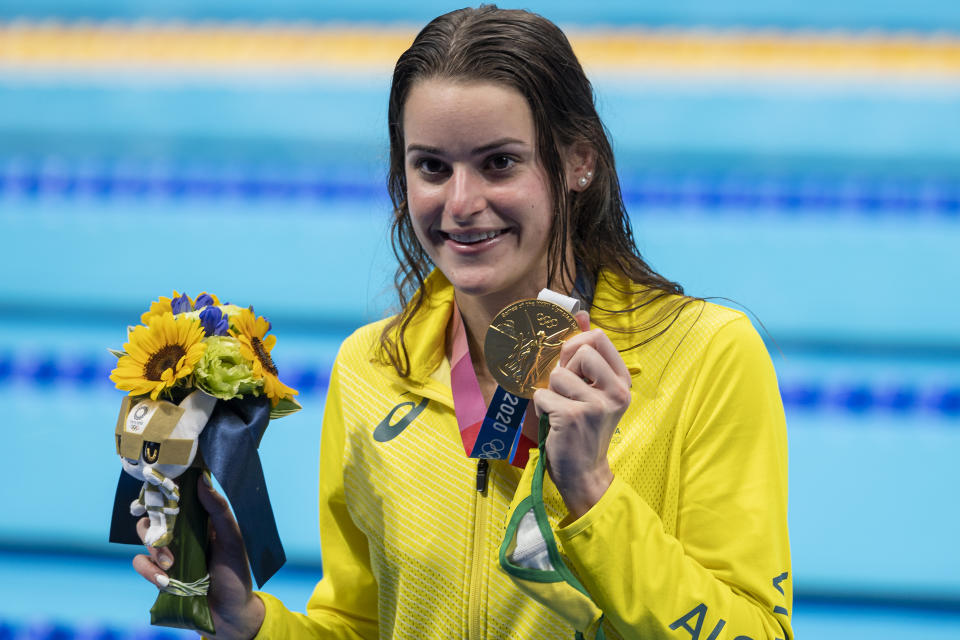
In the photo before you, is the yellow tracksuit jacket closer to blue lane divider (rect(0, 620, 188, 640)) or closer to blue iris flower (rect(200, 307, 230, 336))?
blue iris flower (rect(200, 307, 230, 336))

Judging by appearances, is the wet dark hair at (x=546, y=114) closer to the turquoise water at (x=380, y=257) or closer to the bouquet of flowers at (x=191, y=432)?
the bouquet of flowers at (x=191, y=432)

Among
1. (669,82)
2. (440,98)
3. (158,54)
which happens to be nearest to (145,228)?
(158,54)

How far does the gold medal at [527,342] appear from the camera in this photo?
122 centimetres

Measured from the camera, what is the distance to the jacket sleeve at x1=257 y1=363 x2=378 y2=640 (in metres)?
1.57

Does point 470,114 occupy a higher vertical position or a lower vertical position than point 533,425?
higher

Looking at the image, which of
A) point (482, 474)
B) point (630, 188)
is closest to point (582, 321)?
point (482, 474)

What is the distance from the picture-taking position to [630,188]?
4.00 m

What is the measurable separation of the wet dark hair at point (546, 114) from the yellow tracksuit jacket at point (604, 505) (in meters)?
0.04

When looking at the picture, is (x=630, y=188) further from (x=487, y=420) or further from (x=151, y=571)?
(x=151, y=571)

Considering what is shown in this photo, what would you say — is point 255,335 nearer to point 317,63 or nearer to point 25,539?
point 25,539

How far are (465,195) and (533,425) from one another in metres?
0.30

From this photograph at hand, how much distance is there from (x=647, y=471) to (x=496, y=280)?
0.31 metres

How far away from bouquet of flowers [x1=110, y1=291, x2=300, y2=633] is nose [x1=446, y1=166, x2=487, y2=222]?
0.32m

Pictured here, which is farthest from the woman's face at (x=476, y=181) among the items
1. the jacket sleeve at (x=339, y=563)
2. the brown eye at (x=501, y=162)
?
the jacket sleeve at (x=339, y=563)
